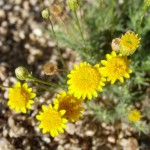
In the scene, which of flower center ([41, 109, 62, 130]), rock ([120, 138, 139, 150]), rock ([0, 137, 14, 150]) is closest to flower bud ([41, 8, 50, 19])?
flower center ([41, 109, 62, 130])

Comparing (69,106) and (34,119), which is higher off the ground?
(34,119)

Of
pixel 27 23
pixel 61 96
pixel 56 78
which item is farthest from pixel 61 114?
pixel 27 23

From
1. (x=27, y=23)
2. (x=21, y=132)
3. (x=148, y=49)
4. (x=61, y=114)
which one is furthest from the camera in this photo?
(x=27, y=23)

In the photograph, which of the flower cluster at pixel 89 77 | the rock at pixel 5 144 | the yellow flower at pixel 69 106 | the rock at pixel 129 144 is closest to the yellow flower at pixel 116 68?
the flower cluster at pixel 89 77

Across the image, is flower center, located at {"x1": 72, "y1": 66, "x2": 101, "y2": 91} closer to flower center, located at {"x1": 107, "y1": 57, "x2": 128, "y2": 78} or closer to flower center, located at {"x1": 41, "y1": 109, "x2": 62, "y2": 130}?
flower center, located at {"x1": 107, "y1": 57, "x2": 128, "y2": 78}

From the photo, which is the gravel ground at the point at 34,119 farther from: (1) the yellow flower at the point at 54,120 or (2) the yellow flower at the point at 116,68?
(2) the yellow flower at the point at 116,68

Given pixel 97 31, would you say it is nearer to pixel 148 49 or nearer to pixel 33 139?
pixel 148 49

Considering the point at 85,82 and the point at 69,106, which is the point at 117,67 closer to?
the point at 85,82

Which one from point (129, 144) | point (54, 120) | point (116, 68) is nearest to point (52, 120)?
point (54, 120)
